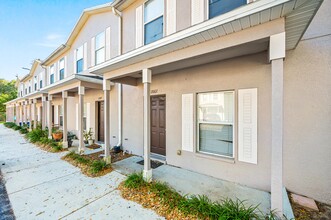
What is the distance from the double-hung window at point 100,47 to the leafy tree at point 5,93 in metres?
29.6

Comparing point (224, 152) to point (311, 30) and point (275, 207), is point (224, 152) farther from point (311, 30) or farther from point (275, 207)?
point (311, 30)

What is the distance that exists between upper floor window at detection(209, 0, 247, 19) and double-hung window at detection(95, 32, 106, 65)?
5388 mm

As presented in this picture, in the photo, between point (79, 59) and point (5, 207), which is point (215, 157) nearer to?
point (5, 207)

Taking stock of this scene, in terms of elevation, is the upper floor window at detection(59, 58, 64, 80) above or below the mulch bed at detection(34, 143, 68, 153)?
above

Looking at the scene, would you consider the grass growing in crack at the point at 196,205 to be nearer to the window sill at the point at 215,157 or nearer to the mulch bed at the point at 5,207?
the window sill at the point at 215,157

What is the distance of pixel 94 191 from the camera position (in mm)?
3484

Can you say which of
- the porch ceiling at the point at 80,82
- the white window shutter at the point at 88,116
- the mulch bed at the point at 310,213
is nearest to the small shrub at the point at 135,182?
the mulch bed at the point at 310,213

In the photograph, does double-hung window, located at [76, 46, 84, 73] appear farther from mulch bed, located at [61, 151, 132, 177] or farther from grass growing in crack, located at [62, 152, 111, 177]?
grass growing in crack, located at [62, 152, 111, 177]

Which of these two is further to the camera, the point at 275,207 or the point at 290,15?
the point at 275,207

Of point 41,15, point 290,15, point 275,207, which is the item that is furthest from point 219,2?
point 41,15

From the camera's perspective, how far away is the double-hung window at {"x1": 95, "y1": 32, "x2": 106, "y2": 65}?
727cm

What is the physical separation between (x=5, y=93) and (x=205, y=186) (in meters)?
44.3

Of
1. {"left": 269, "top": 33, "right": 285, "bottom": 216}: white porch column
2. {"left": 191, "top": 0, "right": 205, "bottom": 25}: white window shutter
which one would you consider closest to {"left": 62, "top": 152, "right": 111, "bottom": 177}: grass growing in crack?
{"left": 269, "top": 33, "right": 285, "bottom": 216}: white porch column

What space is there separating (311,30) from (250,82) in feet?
4.58
